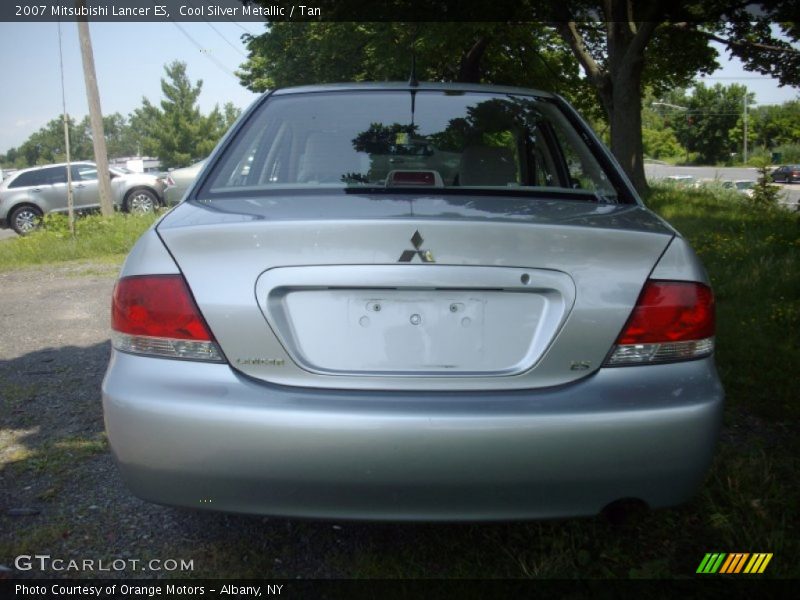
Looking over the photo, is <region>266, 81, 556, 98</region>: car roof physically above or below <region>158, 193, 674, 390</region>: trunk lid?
above

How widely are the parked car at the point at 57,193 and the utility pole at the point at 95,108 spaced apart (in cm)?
405

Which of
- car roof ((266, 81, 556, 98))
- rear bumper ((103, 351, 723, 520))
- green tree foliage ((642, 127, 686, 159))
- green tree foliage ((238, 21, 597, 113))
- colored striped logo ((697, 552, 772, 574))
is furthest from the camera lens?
green tree foliage ((642, 127, 686, 159))

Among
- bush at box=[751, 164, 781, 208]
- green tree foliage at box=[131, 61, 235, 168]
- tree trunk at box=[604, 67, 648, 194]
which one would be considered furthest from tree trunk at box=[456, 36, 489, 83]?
green tree foliage at box=[131, 61, 235, 168]

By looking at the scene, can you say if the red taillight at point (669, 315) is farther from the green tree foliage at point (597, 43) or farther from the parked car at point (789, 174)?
the parked car at point (789, 174)

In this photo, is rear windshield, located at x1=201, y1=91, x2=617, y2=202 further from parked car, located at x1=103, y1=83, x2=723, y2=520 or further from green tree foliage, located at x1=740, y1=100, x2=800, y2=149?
green tree foliage, located at x1=740, y1=100, x2=800, y2=149

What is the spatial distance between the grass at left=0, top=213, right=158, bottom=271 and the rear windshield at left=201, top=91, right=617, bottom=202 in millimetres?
8300

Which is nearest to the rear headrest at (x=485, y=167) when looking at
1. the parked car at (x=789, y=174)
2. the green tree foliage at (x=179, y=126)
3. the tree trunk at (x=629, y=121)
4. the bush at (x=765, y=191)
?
the bush at (x=765, y=191)

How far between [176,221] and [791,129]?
8715cm

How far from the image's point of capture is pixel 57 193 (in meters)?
19.0

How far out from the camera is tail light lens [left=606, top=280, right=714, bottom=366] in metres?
1.97

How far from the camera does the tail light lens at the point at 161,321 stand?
1970mm

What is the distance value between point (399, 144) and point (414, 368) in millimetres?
1244

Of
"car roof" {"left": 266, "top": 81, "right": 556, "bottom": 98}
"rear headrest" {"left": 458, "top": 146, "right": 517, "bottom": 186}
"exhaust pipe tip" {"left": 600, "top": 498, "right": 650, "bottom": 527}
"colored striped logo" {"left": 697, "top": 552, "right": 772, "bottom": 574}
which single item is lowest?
"colored striped logo" {"left": 697, "top": 552, "right": 772, "bottom": 574}

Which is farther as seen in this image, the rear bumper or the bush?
the bush
